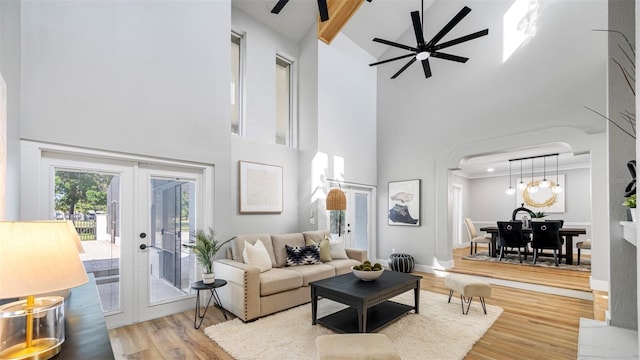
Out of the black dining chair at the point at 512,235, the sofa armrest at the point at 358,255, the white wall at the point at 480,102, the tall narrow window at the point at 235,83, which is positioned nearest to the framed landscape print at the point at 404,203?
the white wall at the point at 480,102

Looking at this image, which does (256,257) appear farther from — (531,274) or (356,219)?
(531,274)

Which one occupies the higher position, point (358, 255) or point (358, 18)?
point (358, 18)

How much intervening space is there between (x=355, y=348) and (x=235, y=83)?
178 inches

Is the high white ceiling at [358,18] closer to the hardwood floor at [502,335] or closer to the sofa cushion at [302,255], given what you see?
the sofa cushion at [302,255]

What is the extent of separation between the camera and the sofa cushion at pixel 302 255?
4539mm

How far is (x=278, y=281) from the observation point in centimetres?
377

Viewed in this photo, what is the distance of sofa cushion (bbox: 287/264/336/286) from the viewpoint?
411cm

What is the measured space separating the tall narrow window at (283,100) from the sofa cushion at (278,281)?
2693 mm

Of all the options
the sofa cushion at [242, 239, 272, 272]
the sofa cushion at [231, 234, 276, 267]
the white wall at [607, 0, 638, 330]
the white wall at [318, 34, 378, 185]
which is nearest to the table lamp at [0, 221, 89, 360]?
the sofa cushion at [242, 239, 272, 272]

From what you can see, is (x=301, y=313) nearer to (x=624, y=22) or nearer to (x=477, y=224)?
(x=624, y=22)

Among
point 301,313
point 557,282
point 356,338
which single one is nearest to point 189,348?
point 301,313

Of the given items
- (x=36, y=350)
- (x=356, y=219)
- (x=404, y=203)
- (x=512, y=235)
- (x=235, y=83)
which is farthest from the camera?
→ (x=512, y=235)

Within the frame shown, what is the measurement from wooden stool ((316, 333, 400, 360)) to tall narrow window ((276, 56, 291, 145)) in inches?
164

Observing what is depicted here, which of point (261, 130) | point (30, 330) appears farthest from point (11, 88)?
point (261, 130)
